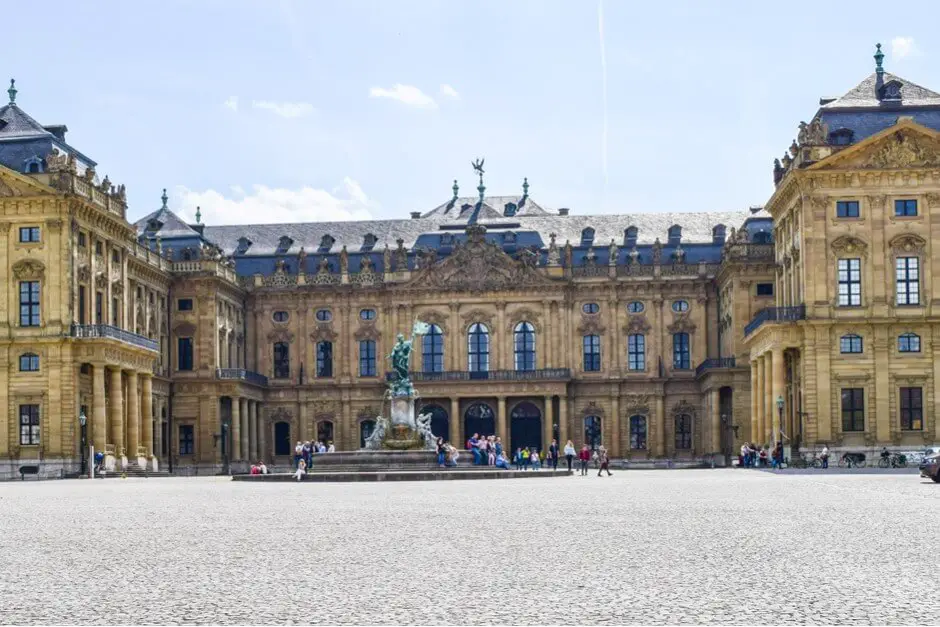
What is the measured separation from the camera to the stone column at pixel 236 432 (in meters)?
86.4

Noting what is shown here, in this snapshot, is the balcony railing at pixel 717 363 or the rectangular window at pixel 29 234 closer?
the rectangular window at pixel 29 234

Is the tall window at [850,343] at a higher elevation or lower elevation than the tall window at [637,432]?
higher

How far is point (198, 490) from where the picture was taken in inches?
1702

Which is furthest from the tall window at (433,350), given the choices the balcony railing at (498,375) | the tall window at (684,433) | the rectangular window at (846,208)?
the rectangular window at (846,208)

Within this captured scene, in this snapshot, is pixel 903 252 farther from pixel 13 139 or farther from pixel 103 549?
pixel 103 549

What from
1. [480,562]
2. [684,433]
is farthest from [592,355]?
[480,562]

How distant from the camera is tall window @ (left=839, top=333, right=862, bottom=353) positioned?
210 feet

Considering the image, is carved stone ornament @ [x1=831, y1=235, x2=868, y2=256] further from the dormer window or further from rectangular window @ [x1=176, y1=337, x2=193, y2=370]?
rectangular window @ [x1=176, y1=337, x2=193, y2=370]

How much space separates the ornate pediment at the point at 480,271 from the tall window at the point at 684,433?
1134cm

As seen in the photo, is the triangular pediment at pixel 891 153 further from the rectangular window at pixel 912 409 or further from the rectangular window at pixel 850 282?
the rectangular window at pixel 912 409

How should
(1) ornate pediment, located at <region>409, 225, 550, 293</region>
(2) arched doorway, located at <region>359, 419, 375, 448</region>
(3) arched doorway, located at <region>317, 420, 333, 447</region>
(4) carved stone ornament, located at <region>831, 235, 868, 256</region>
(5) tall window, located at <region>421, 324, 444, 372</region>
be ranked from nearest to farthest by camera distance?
(4) carved stone ornament, located at <region>831, 235, 868, 256</region> < (1) ornate pediment, located at <region>409, 225, 550, 293</region> < (5) tall window, located at <region>421, 324, 444, 372</region> < (2) arched doorway, located at <region>359, 419, 375, 448</region> < (3) arched doorway, located at <region>317, 420, 333, 447</region>

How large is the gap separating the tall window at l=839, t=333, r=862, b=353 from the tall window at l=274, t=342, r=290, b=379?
39907mm

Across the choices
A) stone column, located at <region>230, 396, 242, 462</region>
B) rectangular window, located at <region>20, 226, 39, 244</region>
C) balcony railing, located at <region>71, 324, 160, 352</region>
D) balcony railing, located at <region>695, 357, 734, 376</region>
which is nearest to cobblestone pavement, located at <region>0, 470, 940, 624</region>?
balcony railing, located at <region>71, 324, 160, 352</region>

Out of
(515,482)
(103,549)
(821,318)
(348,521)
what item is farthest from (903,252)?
(103,549)
